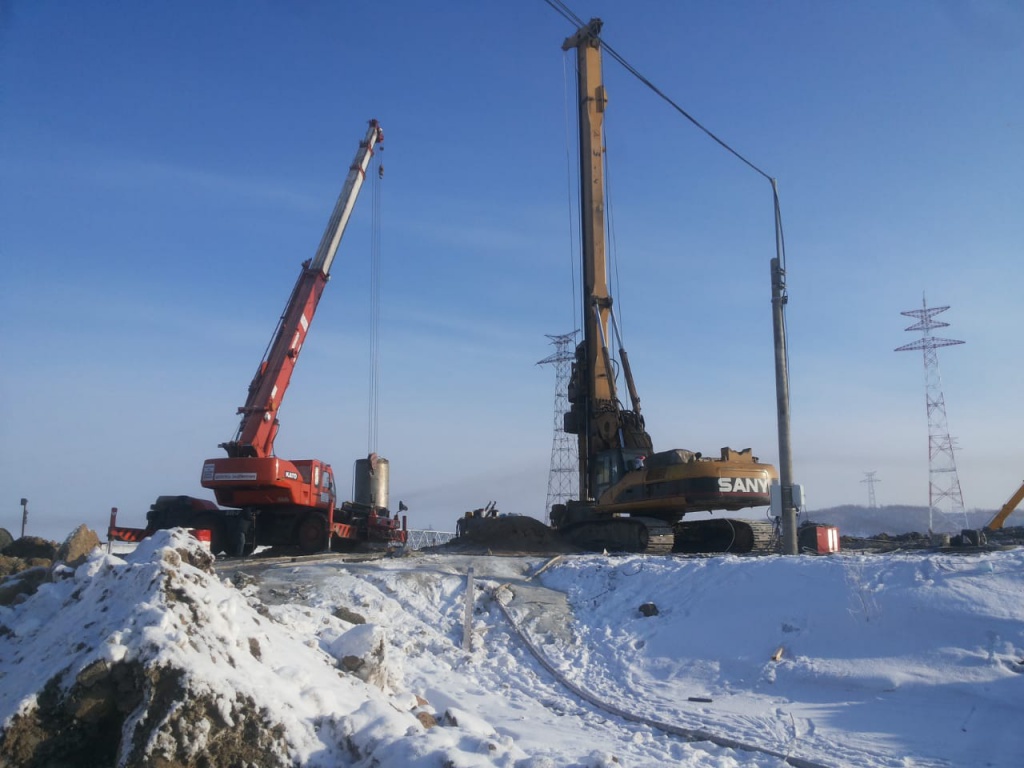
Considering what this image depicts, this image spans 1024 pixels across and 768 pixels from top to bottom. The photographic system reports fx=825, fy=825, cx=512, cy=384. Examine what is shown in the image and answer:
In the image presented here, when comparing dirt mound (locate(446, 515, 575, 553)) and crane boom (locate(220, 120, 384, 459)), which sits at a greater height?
crane boom (locate(220, 120, 384, 459))

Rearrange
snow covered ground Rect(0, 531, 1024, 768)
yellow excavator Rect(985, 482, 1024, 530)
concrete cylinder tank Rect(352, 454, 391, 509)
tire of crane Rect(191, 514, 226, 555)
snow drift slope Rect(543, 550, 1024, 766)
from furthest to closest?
yellow excavator Rect(985, 482, 1024, 530) < concrete cylinder tank Rect(352, 454, 391, 509) < tire of crane Rect(191, 514, 226, 555) < snow drift slope Rect(543, 550, 1024, 766) < snow covered ground Rect(0, 531, 1024, 768)

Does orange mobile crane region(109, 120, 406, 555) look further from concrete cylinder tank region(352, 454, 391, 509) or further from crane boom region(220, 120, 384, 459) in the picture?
concrete cylinder tank region(352, 454, 391, 509)

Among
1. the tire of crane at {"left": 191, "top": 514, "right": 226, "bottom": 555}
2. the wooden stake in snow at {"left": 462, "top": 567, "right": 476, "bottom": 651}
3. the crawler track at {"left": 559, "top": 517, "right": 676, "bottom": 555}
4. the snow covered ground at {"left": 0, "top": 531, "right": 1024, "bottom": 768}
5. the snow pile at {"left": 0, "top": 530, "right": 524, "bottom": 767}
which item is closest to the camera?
the snow pile at {"left": 0, "top": 530, "right": 524, "bottom": 767}

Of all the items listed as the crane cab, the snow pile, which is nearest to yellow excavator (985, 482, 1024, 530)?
the crane cab

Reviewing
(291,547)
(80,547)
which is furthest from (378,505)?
(80,547)

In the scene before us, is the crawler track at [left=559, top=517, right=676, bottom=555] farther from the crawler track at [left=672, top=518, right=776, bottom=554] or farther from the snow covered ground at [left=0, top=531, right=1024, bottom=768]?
the snow covered ground at [left=0, top=531, right=1024, bottom=768]

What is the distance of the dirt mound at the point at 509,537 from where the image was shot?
62.7 feet

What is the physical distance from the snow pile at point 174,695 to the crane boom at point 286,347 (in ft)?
41.7

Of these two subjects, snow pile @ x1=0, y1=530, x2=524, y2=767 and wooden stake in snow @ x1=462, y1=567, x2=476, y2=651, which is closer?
snow pile @ x1=0, y1=530, x2=524, y2=767

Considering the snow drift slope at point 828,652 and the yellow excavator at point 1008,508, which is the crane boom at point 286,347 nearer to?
the snow drift slope at point 828,652

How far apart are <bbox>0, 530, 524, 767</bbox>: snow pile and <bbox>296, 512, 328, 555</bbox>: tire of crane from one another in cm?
1317

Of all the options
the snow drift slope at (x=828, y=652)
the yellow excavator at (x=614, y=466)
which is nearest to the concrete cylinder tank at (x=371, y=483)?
the yellow excavator at (x=614, y=466)

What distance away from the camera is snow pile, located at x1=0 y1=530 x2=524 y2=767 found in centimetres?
500

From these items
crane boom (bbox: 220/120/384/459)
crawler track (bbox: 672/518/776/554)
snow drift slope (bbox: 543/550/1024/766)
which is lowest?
snow drift slope (bbox: 543/550/1024/766)
